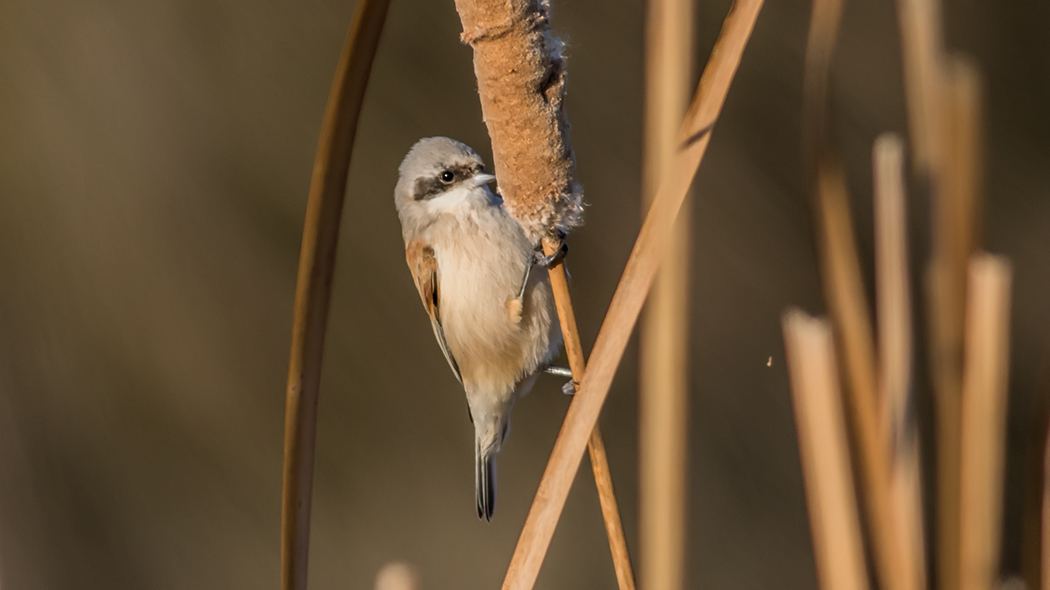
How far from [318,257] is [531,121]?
0.22 m

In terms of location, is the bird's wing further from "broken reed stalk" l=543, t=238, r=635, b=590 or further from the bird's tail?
"broken reed stalk" l=543, t=238, r=635, b=590

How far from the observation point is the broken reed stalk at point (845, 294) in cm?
52

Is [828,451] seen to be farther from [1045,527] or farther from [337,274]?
[337,274]

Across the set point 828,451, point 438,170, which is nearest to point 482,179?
point 438,170

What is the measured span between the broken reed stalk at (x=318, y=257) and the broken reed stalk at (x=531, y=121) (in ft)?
0.40

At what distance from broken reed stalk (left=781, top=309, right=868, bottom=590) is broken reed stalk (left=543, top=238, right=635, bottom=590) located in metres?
0.15

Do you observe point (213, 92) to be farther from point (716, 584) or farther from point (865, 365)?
point (716, 584)

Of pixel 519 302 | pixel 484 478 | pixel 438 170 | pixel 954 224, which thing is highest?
pixel 438 170

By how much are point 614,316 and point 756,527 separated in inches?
70.9

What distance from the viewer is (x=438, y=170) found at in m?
1.22

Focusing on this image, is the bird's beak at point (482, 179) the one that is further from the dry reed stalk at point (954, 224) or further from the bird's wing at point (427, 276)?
the dry reed stalk at point (954, 224)

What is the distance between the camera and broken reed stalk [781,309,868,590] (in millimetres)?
455

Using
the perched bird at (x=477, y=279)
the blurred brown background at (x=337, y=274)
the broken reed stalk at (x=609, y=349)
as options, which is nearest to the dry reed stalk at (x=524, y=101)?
the broken reed stalk at (x=609, y=349)

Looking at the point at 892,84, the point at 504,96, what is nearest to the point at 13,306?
the point at 504,96
